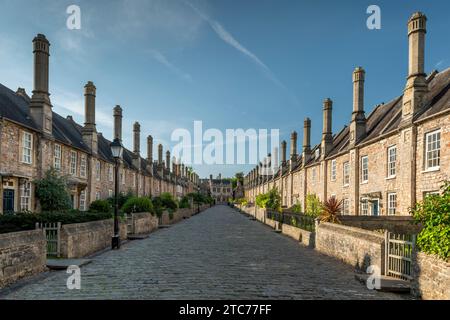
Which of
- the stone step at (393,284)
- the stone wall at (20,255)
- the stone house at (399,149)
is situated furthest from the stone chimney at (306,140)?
the stone wall at (20,255)

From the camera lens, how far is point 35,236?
32.3ft

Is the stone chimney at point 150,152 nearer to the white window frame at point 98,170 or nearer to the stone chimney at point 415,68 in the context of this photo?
the white window frame at point 98,170

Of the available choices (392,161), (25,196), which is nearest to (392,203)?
(392,161)

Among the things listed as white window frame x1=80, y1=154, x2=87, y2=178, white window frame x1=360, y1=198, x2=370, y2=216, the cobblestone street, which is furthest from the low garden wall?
white window frame x1=80, y1=154, x2=87, y2=178

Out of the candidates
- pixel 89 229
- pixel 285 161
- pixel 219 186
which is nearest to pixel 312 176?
pixel 285 161

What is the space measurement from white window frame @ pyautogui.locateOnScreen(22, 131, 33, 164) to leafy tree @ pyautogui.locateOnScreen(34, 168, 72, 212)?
157cm

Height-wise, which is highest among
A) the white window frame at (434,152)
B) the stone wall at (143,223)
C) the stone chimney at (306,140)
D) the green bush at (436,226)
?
the stone chimney at (306,140)

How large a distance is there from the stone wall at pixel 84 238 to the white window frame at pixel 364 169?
59.8 feet

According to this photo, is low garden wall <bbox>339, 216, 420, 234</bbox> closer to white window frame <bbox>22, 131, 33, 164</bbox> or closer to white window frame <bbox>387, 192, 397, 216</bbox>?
white window frame <bbox>387, 192, 397, 216</bbox>

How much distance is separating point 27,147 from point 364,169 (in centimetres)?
2403

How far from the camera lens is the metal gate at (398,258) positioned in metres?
8.69

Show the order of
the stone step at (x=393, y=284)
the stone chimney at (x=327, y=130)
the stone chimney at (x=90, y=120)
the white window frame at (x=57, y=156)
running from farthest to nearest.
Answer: the stone chimney at (x=327, y=130) → the stone chimney at (x=90, y=120) → the white window frame at (x=57, y=156) → the stone step at (x=393, y=284)

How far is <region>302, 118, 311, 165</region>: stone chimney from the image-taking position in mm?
37219

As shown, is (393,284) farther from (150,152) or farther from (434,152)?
(150,152)
